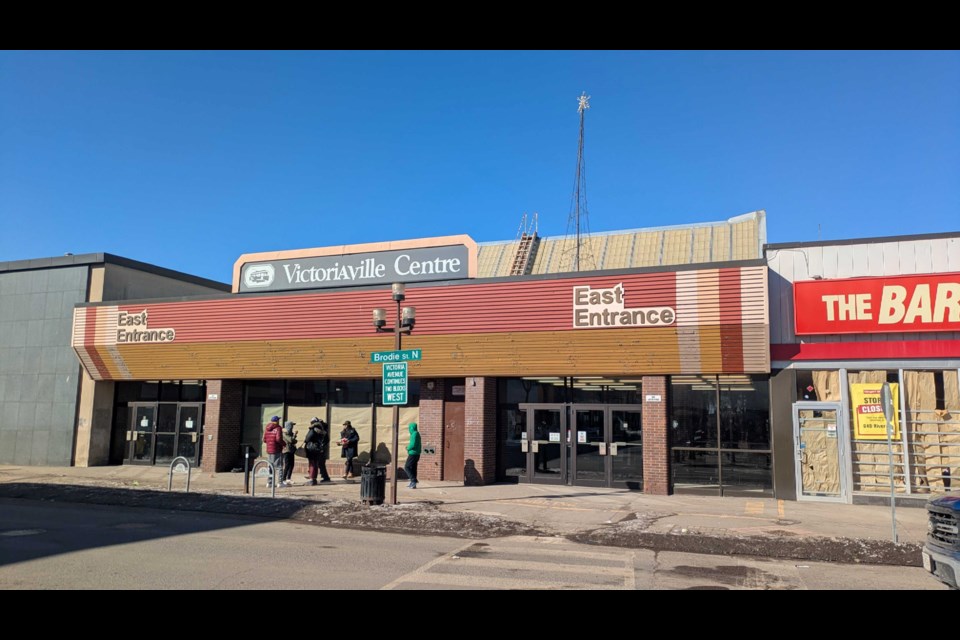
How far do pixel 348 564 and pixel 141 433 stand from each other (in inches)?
706

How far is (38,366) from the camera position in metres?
24.1

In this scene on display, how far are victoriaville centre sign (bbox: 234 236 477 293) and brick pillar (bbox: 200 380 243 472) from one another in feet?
10.9

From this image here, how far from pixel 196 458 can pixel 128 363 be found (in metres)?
3.98

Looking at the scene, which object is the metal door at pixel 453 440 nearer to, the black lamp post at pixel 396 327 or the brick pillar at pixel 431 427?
the brick pillar at pixel 431 427

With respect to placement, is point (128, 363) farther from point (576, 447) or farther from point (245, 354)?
point (576, 447)

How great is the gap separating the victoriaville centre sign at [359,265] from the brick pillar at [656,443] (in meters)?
6.01

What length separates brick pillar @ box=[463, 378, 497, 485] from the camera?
18.2 metres

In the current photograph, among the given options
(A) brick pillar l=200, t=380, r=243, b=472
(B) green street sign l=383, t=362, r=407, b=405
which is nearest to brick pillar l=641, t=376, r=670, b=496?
(B) green street sign l=383, t=362, r=407, b=405

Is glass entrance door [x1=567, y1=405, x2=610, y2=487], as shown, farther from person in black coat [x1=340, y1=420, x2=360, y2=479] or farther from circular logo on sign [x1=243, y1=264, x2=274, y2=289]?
circular logo on sign [x1=243, y1=264, x2=274, y2=289]

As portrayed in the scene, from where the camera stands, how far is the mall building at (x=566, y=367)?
51.1ft
